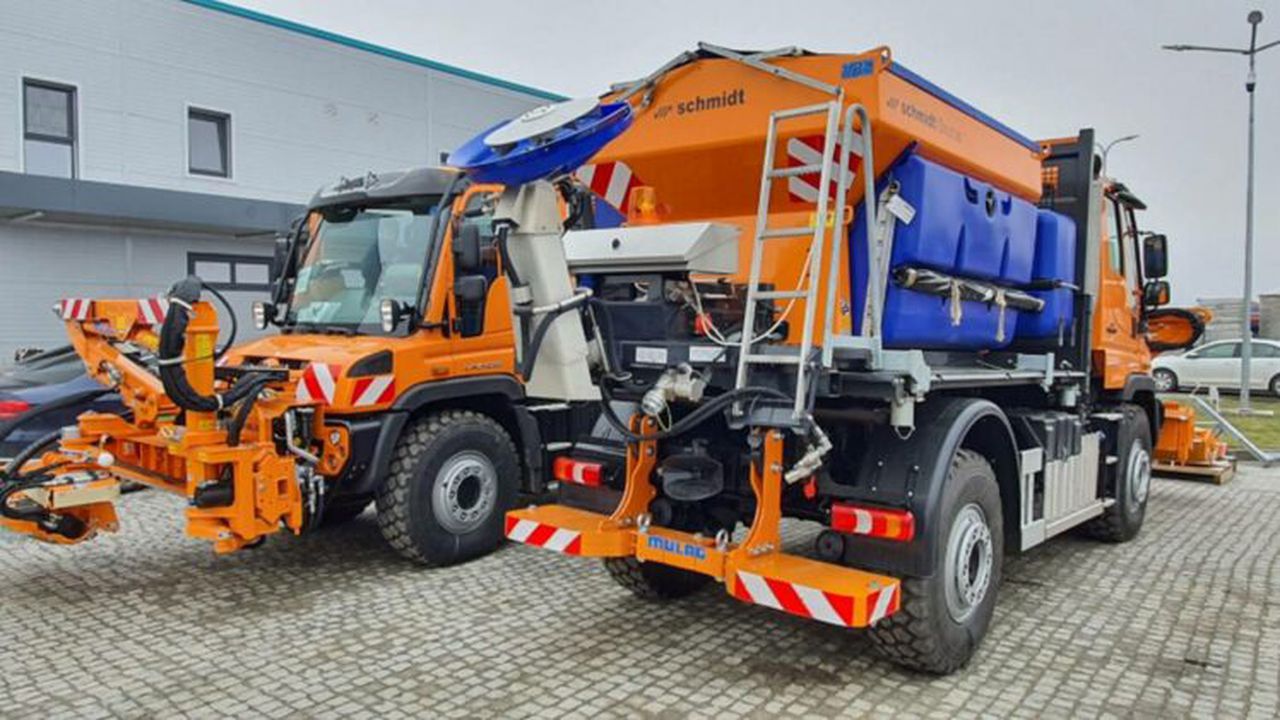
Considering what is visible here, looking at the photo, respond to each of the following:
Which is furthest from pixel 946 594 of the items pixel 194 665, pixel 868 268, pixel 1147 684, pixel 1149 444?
pixel 1149 444

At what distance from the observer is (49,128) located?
1409 centimetres

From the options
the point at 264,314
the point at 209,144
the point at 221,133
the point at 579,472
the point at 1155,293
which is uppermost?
the point at 221,133

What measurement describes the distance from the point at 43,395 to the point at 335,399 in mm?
3865

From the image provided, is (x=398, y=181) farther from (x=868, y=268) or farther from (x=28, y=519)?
(x=868, y=268)

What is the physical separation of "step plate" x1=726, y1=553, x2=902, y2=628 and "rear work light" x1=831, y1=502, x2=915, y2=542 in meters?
0.17

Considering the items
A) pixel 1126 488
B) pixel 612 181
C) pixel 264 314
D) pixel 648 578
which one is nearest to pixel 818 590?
pixel 648 578

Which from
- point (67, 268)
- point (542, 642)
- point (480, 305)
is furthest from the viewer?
point (67, 268)

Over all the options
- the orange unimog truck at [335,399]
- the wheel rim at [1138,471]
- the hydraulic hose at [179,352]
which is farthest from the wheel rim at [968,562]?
the hydraulic hose at [179,352]

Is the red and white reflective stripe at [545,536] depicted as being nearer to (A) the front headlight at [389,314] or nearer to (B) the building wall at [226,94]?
(A) the front headlight at [389,314]

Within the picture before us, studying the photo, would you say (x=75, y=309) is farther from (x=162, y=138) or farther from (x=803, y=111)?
(x=162, y=138)

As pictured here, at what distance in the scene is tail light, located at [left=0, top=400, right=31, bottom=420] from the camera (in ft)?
24.3

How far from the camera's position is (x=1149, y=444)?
23.6 ft

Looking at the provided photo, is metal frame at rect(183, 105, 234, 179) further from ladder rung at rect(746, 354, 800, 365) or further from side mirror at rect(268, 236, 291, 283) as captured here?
ladder rung at rect(746, 354, 800, 365)

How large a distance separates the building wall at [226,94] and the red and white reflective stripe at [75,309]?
10.1m
